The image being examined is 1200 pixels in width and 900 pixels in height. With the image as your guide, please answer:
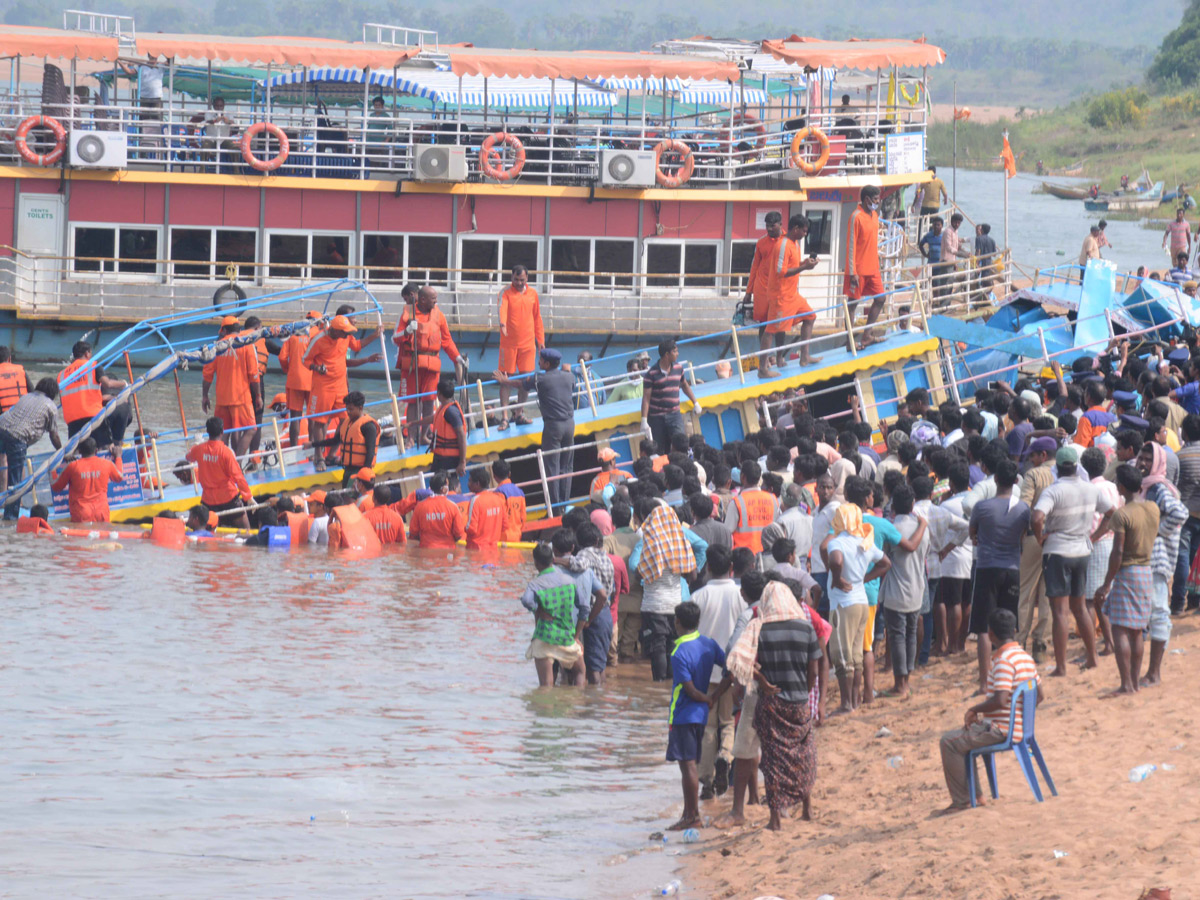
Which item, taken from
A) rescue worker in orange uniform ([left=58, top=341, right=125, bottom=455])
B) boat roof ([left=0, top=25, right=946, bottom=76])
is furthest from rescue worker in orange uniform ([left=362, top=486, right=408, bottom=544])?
boat roof ([left=0, top=25, right=946, bottom=76])

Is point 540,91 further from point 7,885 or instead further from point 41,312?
point 7,885

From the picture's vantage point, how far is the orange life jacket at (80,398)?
57.0 ft

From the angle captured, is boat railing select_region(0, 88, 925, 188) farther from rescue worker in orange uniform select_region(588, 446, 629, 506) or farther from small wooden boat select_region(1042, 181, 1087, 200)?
small wooden boat select_region(1042, 181, 1087, 200)

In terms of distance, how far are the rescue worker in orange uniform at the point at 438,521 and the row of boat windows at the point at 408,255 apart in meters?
9.98

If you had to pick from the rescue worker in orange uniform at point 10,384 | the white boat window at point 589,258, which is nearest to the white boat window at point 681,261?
the white boat window at point 589,258

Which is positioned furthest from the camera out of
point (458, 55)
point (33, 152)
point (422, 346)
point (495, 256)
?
point (495, 256)

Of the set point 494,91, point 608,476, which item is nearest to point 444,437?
point 608,476

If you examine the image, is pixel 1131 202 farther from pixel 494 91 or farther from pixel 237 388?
pixel 237 388

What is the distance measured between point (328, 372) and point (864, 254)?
240 inches

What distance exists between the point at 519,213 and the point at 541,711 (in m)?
15.7

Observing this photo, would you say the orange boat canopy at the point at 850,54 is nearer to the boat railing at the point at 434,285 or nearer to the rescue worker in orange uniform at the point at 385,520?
the boat railing at the point at 434,285

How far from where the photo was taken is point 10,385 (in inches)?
702

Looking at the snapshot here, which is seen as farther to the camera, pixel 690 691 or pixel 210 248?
pixel 210 248

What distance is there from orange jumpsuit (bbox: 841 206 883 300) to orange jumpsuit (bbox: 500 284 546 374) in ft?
11.7
